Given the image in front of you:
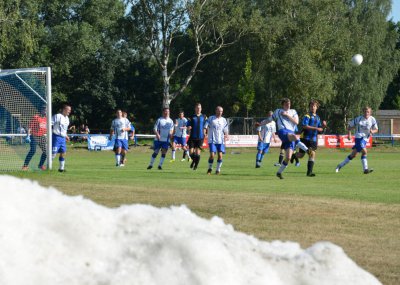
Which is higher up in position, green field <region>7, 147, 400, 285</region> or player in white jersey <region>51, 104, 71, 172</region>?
player in white jersey <region>51, 104, 71, 172</region>

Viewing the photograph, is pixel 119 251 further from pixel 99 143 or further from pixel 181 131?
pixel 99 143

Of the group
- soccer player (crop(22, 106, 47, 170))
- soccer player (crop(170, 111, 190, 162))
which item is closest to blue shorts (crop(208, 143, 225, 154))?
soccer player (crop(22, 106, 47, 170))

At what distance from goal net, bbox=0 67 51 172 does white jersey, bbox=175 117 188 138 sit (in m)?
10.9

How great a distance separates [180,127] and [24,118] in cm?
1138

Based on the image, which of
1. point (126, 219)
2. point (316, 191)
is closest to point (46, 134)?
point (316, 191)

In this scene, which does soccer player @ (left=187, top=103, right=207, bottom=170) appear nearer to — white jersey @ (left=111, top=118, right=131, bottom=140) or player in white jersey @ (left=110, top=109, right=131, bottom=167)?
player in white jersey @ (left=110, top=109, right=131, bottom=167)

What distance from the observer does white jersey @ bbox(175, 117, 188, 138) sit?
34.9 m

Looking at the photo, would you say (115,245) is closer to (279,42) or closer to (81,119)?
(279,42)

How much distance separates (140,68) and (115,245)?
78960 mm

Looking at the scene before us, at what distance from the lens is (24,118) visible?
24.7 metres

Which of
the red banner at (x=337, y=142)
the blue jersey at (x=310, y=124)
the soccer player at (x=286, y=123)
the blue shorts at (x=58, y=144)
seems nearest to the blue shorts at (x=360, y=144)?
the blue jersey at (x=310, y=124)

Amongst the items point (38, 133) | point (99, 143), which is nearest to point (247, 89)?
point (99, 143)

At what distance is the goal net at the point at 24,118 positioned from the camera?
24.1 metres

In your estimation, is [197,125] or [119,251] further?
[197,125]
